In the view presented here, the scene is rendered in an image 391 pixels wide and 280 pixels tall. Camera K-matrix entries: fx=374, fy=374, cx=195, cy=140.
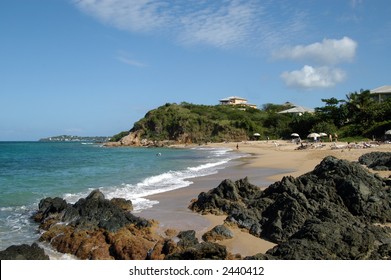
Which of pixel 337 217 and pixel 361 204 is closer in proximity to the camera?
pixel 337 217

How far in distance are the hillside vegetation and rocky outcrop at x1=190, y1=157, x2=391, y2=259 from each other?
37.9 m

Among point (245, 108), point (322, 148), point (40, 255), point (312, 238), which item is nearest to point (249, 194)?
point (312, 238)

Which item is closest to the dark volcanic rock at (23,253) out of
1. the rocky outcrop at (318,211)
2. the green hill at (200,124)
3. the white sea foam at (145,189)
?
the rocky outcrop at (318,211)

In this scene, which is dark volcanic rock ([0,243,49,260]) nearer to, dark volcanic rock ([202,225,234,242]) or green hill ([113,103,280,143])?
dark volcanic rock ([202,225,234,242])

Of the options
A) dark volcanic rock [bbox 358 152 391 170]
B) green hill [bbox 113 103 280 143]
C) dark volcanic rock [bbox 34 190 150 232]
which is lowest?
dark volcanic rock [bbox 34 190 150 232]

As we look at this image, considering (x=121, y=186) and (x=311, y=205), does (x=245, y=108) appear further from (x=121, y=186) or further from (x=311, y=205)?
(x=311, y=205)

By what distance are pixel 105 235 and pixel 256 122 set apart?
265 feet

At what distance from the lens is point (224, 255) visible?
670 cm

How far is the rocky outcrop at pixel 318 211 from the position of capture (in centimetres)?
677

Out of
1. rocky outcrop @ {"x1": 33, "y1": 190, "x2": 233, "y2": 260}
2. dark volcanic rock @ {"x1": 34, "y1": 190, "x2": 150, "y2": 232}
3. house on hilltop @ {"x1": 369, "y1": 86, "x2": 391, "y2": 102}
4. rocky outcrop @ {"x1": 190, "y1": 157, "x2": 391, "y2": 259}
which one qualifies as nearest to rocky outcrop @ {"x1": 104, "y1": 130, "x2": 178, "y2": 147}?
house on hilltop @ {"x1": 369, "y1": 86, "x2": 391, "y2": 102}

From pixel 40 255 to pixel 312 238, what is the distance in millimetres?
5400

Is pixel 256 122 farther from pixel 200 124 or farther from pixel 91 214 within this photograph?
pixel 91 214

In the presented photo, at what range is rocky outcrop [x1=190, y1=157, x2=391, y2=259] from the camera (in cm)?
677

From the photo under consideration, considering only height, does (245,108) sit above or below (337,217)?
above
